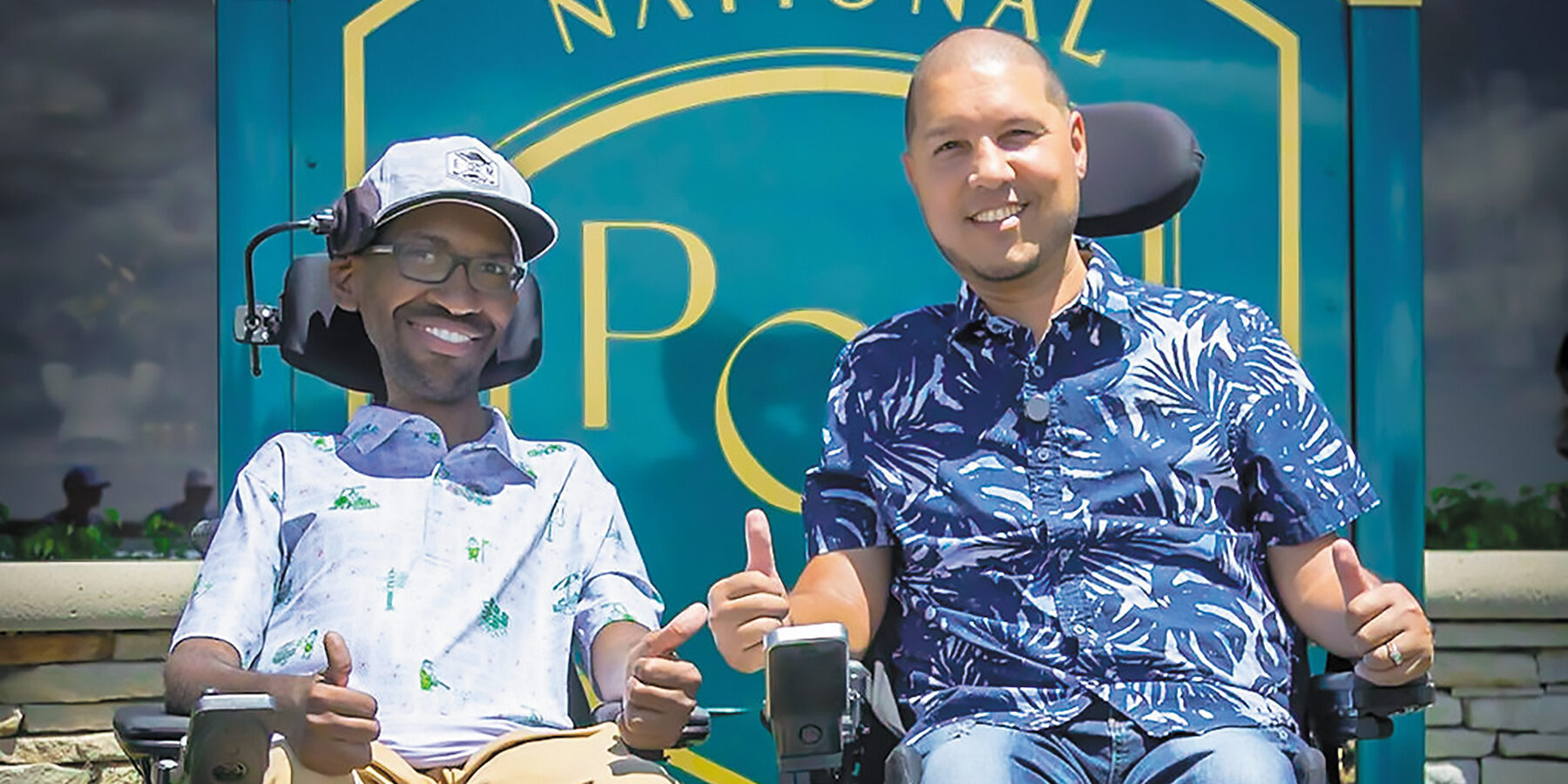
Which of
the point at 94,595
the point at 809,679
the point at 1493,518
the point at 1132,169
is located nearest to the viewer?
the point at 809,679

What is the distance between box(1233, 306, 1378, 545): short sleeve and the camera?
240cm

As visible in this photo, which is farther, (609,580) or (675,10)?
(675,10)

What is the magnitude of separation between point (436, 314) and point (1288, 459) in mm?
1238

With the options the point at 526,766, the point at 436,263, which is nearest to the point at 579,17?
the point at 436,263

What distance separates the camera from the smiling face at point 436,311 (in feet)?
8.71

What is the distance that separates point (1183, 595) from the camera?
2.35 m

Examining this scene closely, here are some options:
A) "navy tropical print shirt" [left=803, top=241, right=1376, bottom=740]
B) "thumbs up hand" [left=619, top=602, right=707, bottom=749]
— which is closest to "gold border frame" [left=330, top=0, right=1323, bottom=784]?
"navy tropical print shirt" [left=803, top=241, right=1376, bottom=740]

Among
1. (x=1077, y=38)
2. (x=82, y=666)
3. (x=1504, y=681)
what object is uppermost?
(x=1077, y=38)

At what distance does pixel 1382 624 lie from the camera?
2.14 meters

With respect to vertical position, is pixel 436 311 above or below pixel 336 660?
above

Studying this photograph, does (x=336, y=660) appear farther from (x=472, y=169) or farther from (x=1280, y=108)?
(x=1280, y=108)

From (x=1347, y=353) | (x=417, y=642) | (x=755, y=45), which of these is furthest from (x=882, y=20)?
(x=417, y=642)

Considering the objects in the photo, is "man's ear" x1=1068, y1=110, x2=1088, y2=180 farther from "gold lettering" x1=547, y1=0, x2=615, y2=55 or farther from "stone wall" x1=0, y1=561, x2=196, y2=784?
"stone wall" x1=0, y1=561, x2=196, y2=784

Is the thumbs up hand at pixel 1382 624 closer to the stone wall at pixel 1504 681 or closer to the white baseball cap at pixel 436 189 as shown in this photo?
the white baseball cap at pixel 436 189
